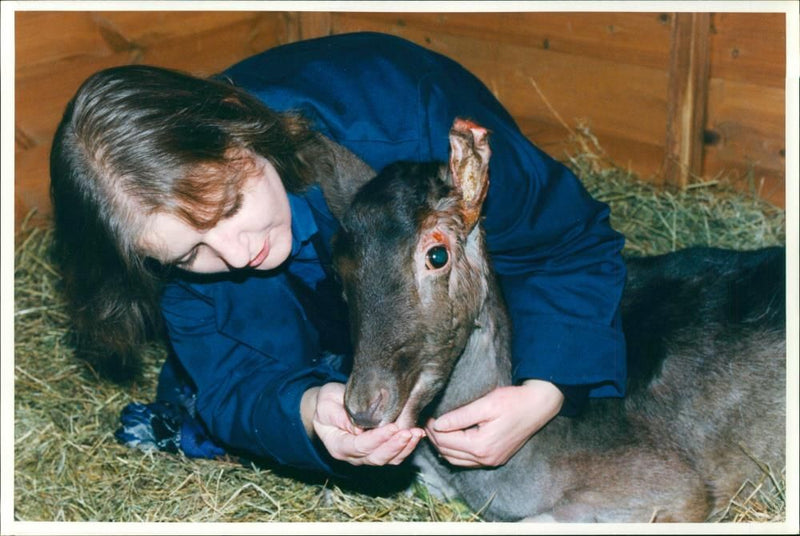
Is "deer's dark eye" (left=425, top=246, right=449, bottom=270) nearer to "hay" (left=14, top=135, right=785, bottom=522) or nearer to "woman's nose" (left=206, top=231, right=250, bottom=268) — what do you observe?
"woman's nose" (left=206, top=231, right=250, bottom=268)

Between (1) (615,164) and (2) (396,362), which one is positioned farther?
(1) (615,164)

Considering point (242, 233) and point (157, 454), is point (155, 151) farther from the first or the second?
point (157, 454)

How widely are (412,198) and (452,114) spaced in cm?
54

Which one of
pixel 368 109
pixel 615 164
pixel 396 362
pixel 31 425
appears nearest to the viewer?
pixel 396 362

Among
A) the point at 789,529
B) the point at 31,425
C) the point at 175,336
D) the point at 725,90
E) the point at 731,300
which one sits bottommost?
the point at 31,425

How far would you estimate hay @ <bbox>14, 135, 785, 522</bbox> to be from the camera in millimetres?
3947

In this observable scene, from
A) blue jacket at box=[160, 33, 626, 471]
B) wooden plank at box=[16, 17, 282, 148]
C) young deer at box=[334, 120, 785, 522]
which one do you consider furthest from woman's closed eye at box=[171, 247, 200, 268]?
wooden plank at box=[16, 17, 282, 148]

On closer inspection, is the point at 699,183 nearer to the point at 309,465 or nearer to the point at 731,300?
the point at 731,300

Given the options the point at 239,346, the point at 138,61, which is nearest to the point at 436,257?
the point at 239,346

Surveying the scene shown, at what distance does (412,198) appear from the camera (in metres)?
3.14

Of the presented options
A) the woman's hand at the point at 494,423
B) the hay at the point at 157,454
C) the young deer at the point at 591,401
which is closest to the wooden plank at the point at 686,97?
the hay at the point at 157,454

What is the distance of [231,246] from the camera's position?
3291 mm

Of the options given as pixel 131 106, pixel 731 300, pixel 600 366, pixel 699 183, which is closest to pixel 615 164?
pixel 699 183

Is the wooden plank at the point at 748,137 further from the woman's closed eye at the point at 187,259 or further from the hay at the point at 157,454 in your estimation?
the woman's closed eye at the point at 187,259
